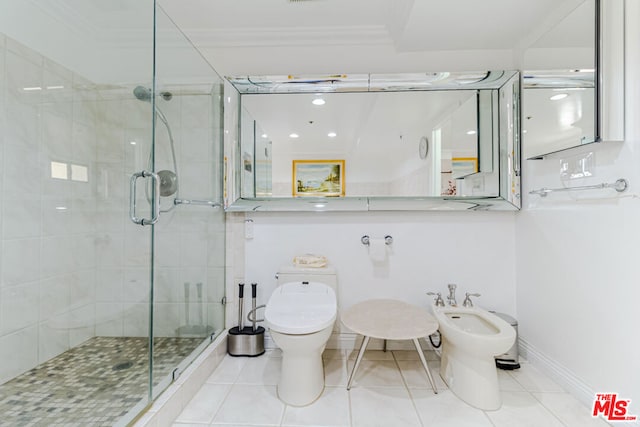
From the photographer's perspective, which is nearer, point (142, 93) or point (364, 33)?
point (142, 93)

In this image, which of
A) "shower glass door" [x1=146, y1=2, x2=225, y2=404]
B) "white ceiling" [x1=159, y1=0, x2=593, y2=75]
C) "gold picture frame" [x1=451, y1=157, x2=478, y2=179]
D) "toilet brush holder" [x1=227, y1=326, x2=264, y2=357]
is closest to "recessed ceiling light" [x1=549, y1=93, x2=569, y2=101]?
"white ceiling" [x1=159, y1=0, x2=593, y2=75]

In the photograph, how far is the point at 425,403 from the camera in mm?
1587

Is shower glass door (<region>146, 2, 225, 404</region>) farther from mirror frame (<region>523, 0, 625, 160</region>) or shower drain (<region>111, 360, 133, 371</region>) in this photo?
mirror frame (<region>523, 0, 625, 160</region>)

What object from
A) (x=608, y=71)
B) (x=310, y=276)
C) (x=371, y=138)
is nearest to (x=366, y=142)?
(x=371, y=138)

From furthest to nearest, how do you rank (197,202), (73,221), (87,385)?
1. (197,202)
2. (73,221)
3. (87,385)

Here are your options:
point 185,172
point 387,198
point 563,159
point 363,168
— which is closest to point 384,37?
point 363,168

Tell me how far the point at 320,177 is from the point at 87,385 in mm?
1690

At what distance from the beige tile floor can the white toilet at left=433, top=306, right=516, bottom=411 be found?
Answer: 49mm

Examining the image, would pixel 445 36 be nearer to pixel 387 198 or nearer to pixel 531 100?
pixel 531 100

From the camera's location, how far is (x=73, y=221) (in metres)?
1.59

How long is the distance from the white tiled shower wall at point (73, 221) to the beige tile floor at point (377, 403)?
49cm

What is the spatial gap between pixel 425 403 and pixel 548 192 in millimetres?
1416

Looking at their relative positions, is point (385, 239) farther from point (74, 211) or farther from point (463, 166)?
point (74, 211)

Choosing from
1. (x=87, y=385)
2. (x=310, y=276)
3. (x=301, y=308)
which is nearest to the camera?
(x=87, y=385)
